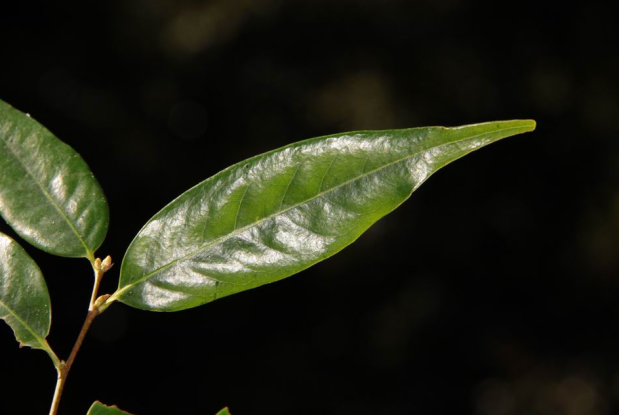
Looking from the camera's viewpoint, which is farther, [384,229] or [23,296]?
[384,229]

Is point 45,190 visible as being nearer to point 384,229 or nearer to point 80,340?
point 80,340

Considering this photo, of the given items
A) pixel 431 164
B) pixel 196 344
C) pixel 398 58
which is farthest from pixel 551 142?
pixel 431 164

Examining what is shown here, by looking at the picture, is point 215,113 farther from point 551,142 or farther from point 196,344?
point 551,142

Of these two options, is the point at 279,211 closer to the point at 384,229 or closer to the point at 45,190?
the point at 45,190

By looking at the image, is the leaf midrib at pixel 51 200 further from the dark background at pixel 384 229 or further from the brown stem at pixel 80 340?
the dark background at pixel 384 229

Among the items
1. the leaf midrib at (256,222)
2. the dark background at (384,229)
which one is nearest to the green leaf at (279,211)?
the leaf midrib at (256,222)

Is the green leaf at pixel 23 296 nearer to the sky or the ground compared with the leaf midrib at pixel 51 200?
nearer to the ground

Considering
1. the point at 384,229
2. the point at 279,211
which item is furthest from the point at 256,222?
the point at 384,229
